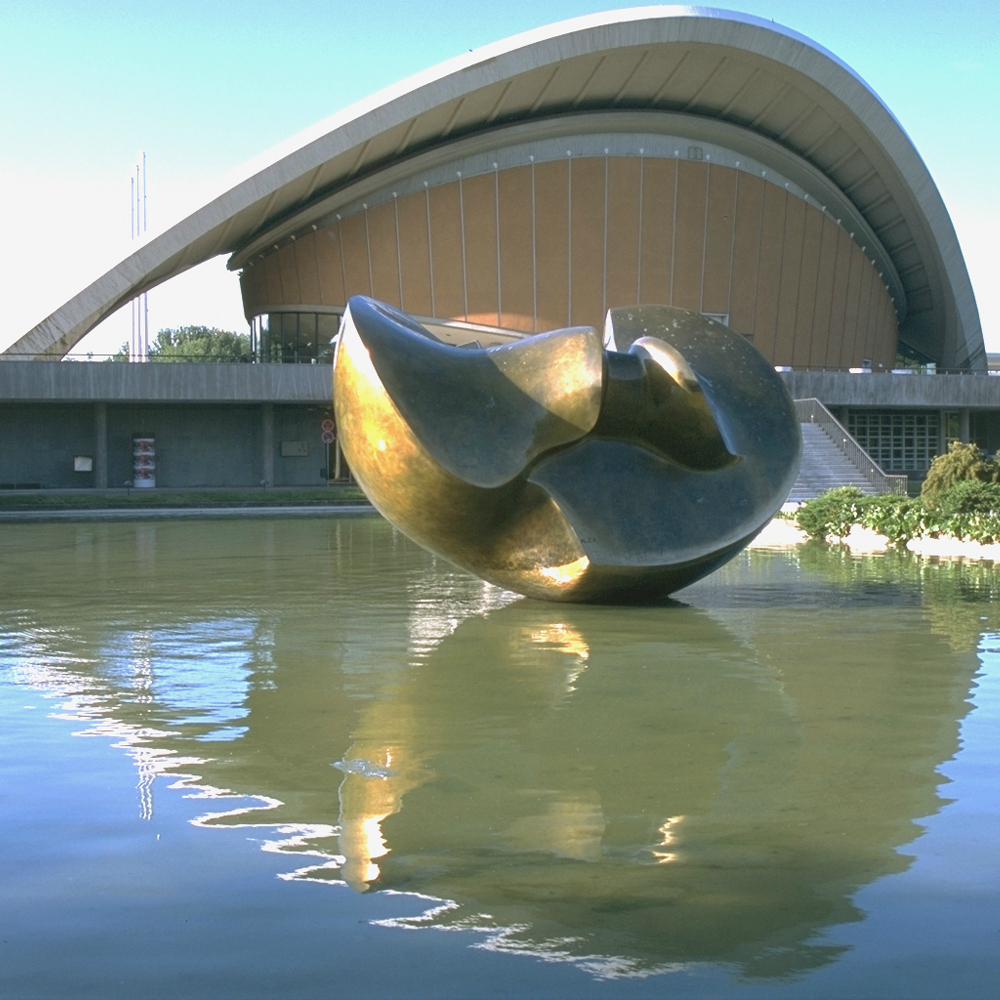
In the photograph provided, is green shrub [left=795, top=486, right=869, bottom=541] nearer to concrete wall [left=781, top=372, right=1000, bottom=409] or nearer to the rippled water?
the rippled water

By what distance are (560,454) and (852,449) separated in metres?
24.9

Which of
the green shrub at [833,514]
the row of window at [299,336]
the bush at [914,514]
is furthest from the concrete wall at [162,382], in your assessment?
the bush at [914,514]

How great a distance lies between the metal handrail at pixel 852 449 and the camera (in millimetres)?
33312

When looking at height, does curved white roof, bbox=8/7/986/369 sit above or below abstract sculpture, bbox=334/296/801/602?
above

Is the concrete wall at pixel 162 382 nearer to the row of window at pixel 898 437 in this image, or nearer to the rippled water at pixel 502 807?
the row of window at pixel 898 437

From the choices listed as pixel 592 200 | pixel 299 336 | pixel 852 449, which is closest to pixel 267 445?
pixel 299 336

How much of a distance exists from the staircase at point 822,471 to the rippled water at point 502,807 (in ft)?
71.3

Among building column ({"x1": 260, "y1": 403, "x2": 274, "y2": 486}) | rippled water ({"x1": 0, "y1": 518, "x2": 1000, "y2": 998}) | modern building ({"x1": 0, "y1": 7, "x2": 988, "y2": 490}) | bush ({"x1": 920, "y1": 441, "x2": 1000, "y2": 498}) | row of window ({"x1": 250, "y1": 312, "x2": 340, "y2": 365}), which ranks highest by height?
modern building ({"x1": 0, "y1": 7, "x2": 988, "y2": 490})

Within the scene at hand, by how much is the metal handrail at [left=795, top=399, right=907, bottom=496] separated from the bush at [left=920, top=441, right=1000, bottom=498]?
26.0ft

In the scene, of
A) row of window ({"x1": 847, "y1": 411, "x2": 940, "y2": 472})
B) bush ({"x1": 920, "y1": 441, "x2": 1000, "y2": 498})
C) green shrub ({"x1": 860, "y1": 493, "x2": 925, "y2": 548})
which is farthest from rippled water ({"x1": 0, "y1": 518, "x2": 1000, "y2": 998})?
row of window ({"x1": 847, "y1": 411, "x2": 940, "y2": 472})

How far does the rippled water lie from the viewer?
13.5 ft

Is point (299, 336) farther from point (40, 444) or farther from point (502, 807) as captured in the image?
point (502, 807)

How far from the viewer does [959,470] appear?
71.3ft

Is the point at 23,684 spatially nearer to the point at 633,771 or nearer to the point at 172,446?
the point at 633,771
